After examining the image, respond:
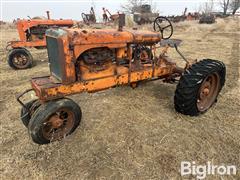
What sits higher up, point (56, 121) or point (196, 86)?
point (196, 86)

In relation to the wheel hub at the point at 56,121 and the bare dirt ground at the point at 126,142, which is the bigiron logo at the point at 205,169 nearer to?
the bare dirt ground at the point at 126,142

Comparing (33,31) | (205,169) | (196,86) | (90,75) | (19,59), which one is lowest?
(205,169)

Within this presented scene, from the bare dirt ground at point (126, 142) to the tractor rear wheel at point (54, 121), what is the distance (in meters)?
0.15

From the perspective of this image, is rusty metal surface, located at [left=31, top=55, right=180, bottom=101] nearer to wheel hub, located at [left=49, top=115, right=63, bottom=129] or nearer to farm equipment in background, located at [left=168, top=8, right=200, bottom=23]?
wheel hub, located at [left=49, top=115, right=63, bottom=129]

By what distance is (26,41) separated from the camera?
8.58 metres

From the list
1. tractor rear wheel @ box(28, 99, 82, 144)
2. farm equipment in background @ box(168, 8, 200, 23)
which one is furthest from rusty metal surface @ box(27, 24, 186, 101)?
farm equipment in background @ box(168, 8, 200, 23)

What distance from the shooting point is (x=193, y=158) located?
3180 mm

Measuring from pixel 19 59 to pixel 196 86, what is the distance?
612cm

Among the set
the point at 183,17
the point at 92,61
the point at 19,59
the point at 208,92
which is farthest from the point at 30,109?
the point at 183,17

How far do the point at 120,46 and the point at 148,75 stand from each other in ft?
2.77

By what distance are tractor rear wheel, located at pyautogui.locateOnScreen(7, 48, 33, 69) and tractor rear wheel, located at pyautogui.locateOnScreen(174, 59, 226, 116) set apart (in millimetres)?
5644

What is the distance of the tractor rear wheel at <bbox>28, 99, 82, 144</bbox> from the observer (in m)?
3.17

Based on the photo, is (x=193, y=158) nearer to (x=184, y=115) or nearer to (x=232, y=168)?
(x=232, y=168)

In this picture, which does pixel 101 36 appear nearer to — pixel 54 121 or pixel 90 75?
pixel 90 75
